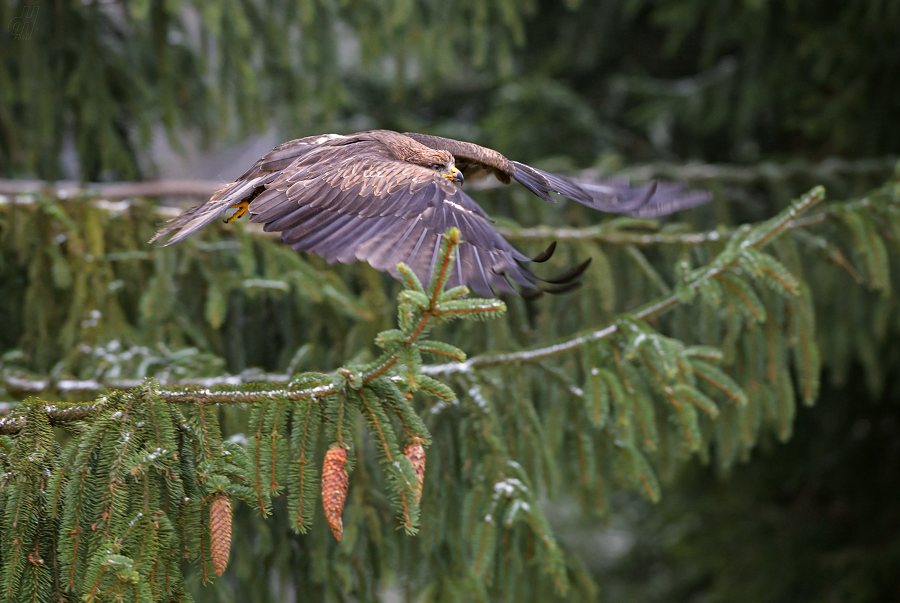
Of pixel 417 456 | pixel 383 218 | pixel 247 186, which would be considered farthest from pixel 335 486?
pixel 247 186

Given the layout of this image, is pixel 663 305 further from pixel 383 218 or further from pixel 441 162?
pixel 383 218

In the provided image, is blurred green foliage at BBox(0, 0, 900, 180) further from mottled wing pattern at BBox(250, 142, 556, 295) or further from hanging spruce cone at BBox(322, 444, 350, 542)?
hanging spruce cone at BBox(322, 444, 350, 542)

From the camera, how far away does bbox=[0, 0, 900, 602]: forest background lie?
9.67ft

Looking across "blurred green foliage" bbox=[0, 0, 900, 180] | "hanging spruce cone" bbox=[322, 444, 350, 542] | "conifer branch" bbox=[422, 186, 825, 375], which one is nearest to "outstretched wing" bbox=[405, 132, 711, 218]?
"conifer branch" bbox=[422, 186, 825, 375]

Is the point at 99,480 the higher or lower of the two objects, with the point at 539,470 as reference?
lower

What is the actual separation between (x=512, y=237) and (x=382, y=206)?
1449 millimetres

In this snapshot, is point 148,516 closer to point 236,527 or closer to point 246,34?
point 236,527

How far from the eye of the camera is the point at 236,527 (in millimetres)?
2770

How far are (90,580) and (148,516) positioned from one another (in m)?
0.16

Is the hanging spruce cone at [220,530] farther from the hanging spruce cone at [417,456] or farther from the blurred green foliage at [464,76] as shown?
the blurred green foliage at [464,76]

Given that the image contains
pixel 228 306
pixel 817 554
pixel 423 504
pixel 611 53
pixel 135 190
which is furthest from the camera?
pixel 611 53

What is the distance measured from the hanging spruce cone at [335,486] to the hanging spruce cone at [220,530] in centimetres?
21

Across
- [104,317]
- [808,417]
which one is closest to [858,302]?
[808,417]

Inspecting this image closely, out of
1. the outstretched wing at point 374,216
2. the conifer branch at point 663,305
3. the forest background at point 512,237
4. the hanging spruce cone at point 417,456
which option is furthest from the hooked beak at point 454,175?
the hanging spruce cone at point 417,456
